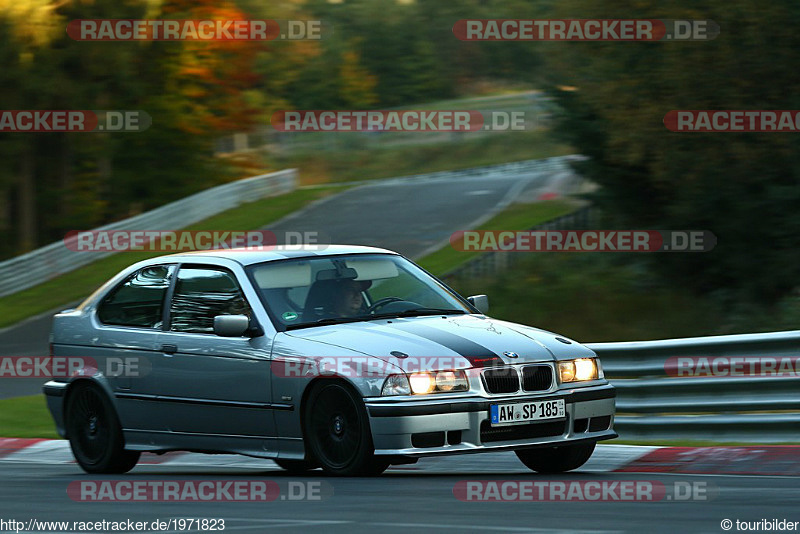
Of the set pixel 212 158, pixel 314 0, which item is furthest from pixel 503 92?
pixel 212 158

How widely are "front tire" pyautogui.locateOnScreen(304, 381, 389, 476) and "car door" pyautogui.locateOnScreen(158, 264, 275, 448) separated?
0.42 metres

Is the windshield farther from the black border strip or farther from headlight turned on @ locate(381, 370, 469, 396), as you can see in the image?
headlight turned on @ locate(381, 370, 469, 396)

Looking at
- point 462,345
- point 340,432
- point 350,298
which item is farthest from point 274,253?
point 462,345

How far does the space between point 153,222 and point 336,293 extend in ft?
84.5

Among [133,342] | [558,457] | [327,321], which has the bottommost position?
[558,457]

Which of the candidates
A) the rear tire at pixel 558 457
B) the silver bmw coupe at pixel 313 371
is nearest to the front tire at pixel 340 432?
the silver bmw coupe at pixel 313 371

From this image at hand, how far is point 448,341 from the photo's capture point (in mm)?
8414

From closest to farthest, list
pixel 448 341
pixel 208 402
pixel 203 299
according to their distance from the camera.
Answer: pixel 448 341 < pixel 208 402 < pixel 203 299

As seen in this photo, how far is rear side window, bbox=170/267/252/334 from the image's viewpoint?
9.36 metres

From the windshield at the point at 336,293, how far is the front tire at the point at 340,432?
0.67 metres

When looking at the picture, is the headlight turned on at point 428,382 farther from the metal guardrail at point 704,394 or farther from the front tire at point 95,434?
the front tire at point 95,434

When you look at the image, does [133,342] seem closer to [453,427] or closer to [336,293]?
[336,293]

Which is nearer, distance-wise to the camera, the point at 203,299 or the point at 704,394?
the point at 203,299

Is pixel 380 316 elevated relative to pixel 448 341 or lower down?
elevated
